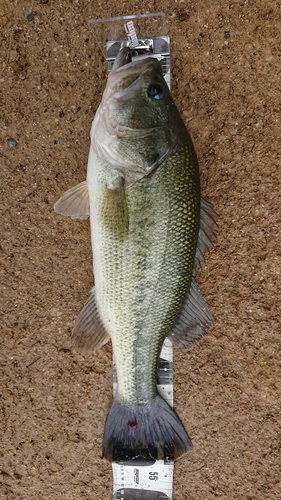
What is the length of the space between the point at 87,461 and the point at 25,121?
186 cm

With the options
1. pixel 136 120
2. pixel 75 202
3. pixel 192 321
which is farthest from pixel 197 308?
pixel 136 120

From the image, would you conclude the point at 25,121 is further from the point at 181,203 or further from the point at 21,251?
the point at 181,203

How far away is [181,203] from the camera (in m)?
1.55

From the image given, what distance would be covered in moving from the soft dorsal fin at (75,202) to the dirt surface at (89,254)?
23 cm

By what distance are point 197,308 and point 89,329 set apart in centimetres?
51

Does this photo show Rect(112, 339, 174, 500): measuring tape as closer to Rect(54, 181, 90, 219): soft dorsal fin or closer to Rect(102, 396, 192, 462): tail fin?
Rect(102, 396, 192, 462): tail fin

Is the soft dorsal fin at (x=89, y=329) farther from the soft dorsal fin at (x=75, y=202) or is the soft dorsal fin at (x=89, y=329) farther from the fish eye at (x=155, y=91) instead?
the fish eye at (x=155, y=91)

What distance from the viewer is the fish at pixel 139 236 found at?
1497 mm

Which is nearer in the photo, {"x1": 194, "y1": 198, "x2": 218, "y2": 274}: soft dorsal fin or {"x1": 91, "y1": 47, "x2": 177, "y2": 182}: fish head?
{"x1": 91, "y1": 47, "x2": 177, "y2": 182}: fish head

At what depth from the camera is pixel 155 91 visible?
150 centimetres

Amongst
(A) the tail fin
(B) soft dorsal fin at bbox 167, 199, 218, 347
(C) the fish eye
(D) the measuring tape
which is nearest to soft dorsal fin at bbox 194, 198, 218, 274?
(B) soft dorsal fin at bbox 167, 199, 218, 347

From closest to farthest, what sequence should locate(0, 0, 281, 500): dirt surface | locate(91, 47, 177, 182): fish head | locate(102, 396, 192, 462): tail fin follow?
locate(91, 47, 177, 182): fish head, locate(102, 396, 192, 462): tail fin, locate(0, 0, 281, 500): dirt surface

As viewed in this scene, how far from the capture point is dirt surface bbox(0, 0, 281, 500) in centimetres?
191

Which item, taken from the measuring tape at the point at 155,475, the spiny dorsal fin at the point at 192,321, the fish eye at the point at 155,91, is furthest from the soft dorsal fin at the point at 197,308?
the fish eye at the point at 155,91
